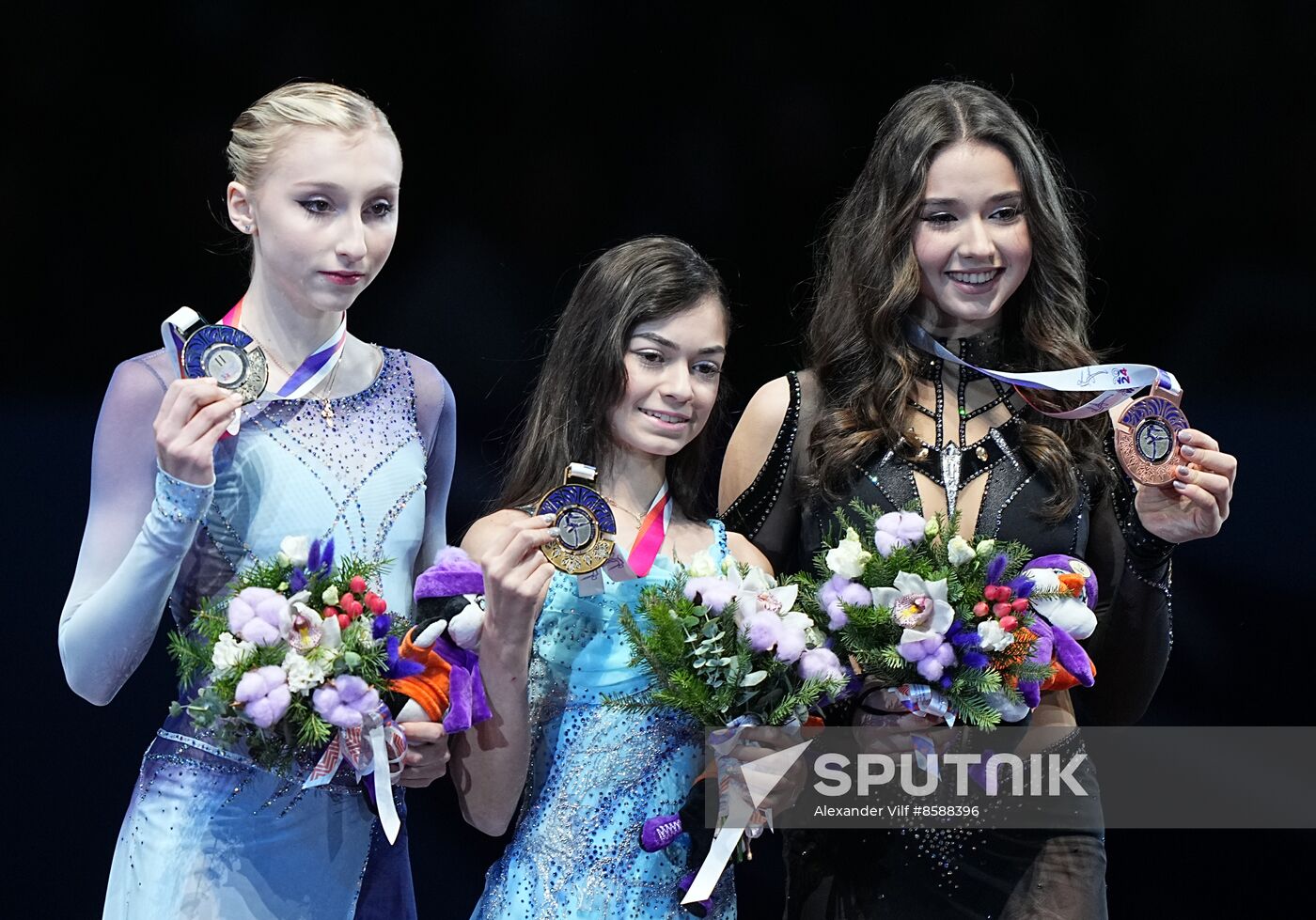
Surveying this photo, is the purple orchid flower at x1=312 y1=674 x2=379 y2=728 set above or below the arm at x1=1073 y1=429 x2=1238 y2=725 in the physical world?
below

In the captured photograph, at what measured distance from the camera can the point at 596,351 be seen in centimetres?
304

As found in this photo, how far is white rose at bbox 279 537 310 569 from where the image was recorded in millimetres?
2605

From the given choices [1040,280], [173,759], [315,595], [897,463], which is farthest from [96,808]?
[1040,280]

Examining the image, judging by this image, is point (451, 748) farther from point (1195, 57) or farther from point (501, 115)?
point (1195, 57)

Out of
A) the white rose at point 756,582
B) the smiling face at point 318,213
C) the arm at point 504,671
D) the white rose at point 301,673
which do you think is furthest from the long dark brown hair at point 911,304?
the white rose at point 301,673

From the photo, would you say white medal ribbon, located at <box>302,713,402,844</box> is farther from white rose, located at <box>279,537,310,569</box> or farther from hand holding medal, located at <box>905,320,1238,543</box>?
hand holding medal, located at <box>905,320,1238,543</box>

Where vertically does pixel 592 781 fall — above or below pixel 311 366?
below

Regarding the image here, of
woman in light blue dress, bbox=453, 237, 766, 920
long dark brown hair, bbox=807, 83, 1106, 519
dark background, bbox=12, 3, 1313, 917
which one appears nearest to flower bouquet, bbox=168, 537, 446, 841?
woman in light blue dress, bbox=453, 237, 766, 920

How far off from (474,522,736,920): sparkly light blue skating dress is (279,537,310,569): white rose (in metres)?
0.53

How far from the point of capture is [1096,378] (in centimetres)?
308

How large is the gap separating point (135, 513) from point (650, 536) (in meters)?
0.93

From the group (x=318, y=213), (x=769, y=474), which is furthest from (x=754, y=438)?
(x=318, y=213)

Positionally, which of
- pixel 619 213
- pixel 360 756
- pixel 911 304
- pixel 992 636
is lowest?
pixel 360 756

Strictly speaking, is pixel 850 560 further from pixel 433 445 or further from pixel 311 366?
pixel 311 366
